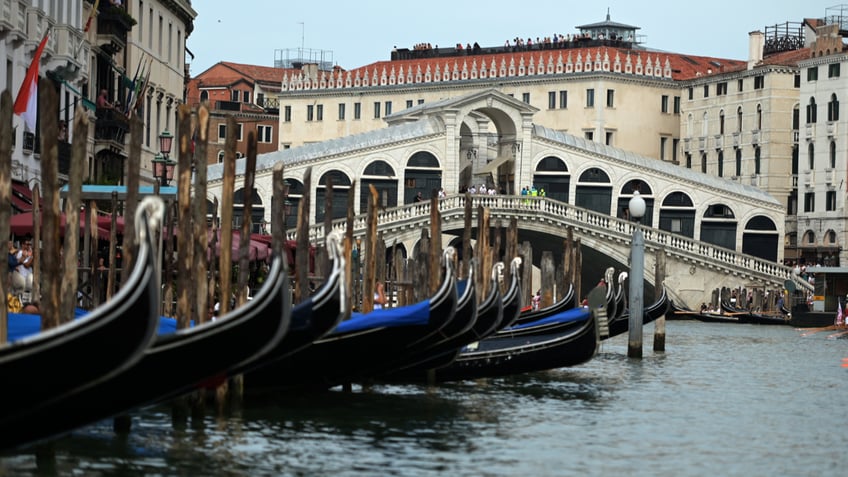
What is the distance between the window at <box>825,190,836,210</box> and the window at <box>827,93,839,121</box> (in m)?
1.90

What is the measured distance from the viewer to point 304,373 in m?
13.5

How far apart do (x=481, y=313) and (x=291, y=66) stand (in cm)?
5645

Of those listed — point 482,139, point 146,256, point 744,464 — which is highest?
point 482,139

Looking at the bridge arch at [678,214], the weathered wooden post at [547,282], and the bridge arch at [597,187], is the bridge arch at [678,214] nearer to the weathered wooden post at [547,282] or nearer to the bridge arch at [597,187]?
the bridge arch at [597,187]

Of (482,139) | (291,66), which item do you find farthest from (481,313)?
(291,66)

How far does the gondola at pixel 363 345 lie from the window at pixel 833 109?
35297 millimetres

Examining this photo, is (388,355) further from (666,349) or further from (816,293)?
(816,293)

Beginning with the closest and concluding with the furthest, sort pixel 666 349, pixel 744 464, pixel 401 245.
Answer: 1. pixel 744 464
2. pixel 666 349
3. pixel 401 245

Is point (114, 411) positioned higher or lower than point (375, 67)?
lower

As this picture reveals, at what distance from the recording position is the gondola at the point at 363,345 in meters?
13.4

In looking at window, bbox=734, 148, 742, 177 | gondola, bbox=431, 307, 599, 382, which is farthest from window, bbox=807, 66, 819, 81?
gondola, bbox=431, 307, 599, 382

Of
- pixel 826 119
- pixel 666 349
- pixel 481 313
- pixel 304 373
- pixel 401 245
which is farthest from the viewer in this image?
pixel 826 119

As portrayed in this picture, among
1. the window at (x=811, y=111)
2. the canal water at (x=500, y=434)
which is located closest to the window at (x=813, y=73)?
the window at (x=811, y=111)

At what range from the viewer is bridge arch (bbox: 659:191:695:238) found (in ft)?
146
